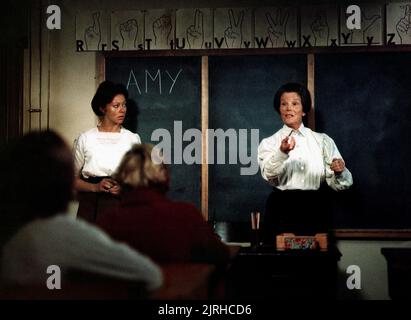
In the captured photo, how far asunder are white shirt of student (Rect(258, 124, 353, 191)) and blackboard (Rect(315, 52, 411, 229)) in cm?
29

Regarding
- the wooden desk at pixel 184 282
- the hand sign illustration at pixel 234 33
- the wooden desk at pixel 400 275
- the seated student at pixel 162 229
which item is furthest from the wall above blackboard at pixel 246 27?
the wooden desk at pixel 184 282

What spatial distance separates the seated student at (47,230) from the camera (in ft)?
4.32

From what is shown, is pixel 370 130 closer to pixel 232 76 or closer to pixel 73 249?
pixel 232 76

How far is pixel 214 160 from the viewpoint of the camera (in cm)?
397

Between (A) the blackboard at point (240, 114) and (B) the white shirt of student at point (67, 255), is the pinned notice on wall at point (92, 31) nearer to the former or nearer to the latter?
(A) the blackboard at point (240, 114)

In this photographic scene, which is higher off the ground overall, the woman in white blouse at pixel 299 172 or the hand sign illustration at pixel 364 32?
the hand sign illustration at pixel 364 32

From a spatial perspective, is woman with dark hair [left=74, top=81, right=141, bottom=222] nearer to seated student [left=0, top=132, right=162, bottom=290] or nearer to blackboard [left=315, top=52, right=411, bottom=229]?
blackboard [left=315, top=52, right=411, bottom=229]

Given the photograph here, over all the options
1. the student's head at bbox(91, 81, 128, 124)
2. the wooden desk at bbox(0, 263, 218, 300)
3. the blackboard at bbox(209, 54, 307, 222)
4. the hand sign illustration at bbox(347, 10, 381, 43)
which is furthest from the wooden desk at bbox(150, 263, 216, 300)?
the hand sign illustration at bbox(347, 10, 381, 43)

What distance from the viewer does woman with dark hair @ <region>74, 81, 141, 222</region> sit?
12.0 ft

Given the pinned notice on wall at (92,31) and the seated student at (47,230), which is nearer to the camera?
the seated student at (47,230)

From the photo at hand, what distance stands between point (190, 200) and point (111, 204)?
57 cm

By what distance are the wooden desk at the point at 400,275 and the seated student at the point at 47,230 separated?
2225 millimetres

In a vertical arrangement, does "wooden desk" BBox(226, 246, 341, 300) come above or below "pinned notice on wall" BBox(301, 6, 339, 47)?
below
